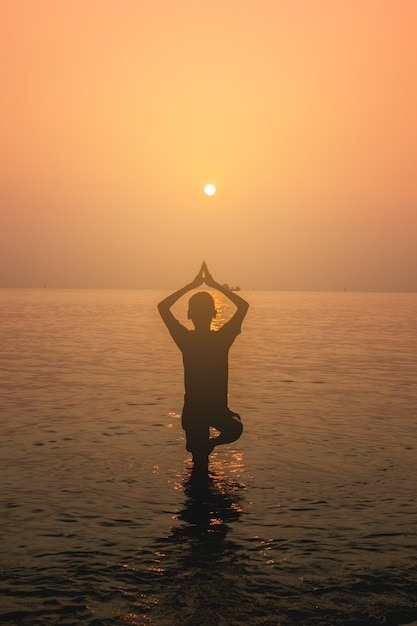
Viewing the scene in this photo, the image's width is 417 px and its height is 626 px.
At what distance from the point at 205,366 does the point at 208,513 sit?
1.86m

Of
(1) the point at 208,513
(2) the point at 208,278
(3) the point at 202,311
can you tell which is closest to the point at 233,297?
(3) the point at 202,311

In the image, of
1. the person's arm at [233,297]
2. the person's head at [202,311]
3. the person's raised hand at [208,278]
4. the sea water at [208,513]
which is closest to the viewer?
the sea water at [208,513]

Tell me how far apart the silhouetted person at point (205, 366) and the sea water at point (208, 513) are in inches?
40.2

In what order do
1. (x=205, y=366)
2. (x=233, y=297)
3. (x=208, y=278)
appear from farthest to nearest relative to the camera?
(x=233, y=297) < (x=205, y=366) < (x=208, y=278)

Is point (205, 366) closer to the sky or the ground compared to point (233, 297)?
closer to the ground

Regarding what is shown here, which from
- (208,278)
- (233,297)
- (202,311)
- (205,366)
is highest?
(208,278)

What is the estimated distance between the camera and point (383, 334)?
5288 centimetres

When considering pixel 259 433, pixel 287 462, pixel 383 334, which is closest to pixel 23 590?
pixel 287 462

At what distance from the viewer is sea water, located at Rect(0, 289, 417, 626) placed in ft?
22.2

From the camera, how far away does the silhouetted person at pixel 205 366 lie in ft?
31.3

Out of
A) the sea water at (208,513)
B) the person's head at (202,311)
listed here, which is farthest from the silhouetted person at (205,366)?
the sea water at (208,513)

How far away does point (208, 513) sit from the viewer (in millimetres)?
9453

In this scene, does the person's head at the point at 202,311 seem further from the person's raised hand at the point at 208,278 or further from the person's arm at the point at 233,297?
the person's raised hand at the point at 208,278

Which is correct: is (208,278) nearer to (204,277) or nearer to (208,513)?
(204,277)
